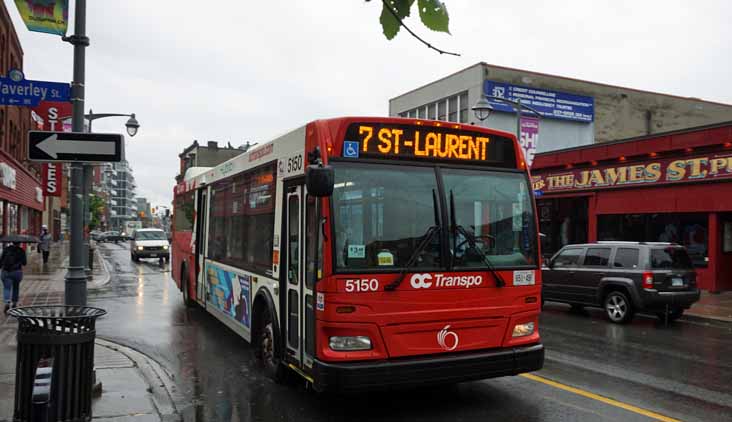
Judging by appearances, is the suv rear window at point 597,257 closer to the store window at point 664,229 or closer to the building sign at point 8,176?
the store window at point 664,229

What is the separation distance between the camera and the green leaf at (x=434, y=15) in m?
2.70

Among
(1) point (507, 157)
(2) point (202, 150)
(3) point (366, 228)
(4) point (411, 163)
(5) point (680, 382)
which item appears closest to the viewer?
(3) point (366, 228)

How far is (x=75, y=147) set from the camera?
6.74 meters

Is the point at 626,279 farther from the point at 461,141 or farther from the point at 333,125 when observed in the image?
the point at 333,125

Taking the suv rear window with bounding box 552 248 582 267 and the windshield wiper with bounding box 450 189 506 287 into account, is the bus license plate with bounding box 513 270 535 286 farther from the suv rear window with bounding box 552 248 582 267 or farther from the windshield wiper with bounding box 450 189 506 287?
the suv rear window with bounding box 552 248 582 267

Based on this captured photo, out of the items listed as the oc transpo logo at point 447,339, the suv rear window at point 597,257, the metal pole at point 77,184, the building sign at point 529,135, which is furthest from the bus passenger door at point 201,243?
the building sign at point 529,135

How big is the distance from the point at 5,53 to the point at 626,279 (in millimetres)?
29304

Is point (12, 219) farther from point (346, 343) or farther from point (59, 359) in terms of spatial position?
point (346, 343)

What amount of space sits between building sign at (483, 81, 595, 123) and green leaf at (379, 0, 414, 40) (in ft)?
101

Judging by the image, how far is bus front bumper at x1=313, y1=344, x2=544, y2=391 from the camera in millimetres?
5426

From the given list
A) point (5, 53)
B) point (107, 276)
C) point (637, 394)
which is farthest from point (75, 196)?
point (5, 53)

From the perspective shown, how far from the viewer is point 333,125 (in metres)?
5.97

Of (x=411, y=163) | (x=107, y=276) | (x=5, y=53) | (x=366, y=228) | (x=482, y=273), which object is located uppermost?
(x=5, y=53)

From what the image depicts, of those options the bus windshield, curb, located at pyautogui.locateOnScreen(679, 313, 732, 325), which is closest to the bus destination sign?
the bus windshield
